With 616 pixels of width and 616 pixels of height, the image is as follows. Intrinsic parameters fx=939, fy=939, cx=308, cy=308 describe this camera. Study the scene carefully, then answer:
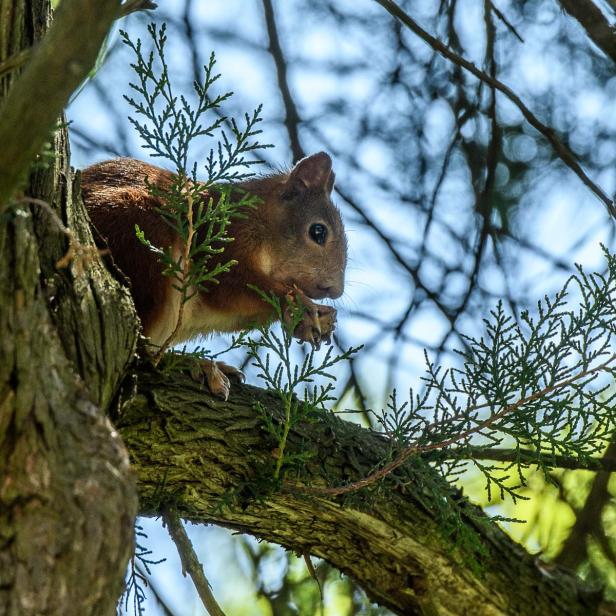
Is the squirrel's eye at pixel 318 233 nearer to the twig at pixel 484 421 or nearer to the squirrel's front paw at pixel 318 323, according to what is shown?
the squirrel's front paw at pixel 318 323

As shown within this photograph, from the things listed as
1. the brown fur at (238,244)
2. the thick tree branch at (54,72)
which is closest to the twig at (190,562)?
the brown fur at (238,244)

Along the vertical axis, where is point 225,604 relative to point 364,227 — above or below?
below

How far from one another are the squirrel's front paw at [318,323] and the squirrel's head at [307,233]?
38 cm

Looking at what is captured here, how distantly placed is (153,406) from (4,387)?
91cm

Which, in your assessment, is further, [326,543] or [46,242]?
[326,543]

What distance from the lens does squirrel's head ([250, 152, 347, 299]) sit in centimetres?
324

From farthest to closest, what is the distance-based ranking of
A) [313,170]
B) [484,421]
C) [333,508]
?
1. [313,170]
2. [333,508]
3. [484,421]

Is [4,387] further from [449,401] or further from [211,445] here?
[449,401]

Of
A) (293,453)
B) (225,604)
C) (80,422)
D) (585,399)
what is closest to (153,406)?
(293,453)

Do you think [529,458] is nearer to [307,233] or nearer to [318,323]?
[318,323]

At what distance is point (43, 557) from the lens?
3.87 ft

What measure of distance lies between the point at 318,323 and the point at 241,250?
0.48 m

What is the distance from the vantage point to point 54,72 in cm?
118

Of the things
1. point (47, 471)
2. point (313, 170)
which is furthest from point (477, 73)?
point (47, 471)
